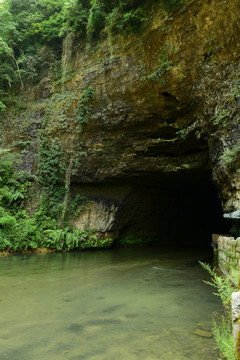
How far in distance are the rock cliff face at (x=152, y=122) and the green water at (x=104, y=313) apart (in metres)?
3.54

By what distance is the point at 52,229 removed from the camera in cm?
1252

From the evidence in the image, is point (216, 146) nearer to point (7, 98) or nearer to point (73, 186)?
point (73, 186)

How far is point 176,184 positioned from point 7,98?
10644 millimetres

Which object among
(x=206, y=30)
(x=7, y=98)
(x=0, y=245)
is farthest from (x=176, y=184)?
(x=7, y=98)

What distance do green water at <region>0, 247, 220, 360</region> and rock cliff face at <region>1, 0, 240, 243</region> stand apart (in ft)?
11.6

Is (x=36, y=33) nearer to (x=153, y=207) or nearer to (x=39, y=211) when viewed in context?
(x=39, y=211)

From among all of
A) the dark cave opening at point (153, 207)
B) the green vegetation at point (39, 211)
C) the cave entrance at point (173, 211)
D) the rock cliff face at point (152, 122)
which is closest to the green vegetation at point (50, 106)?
the green vegetation at point (39, 211)

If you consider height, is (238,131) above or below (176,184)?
above

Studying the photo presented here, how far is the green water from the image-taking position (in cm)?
318

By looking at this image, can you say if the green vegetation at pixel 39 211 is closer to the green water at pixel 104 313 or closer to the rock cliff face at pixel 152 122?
the rock cliff face at pixel 152 122

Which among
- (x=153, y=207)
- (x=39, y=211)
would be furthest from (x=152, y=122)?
(x=39, y=211)

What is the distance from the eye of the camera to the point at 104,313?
4457 millimetres

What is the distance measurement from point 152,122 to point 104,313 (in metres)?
7.94

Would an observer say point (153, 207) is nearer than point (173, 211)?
Yes
